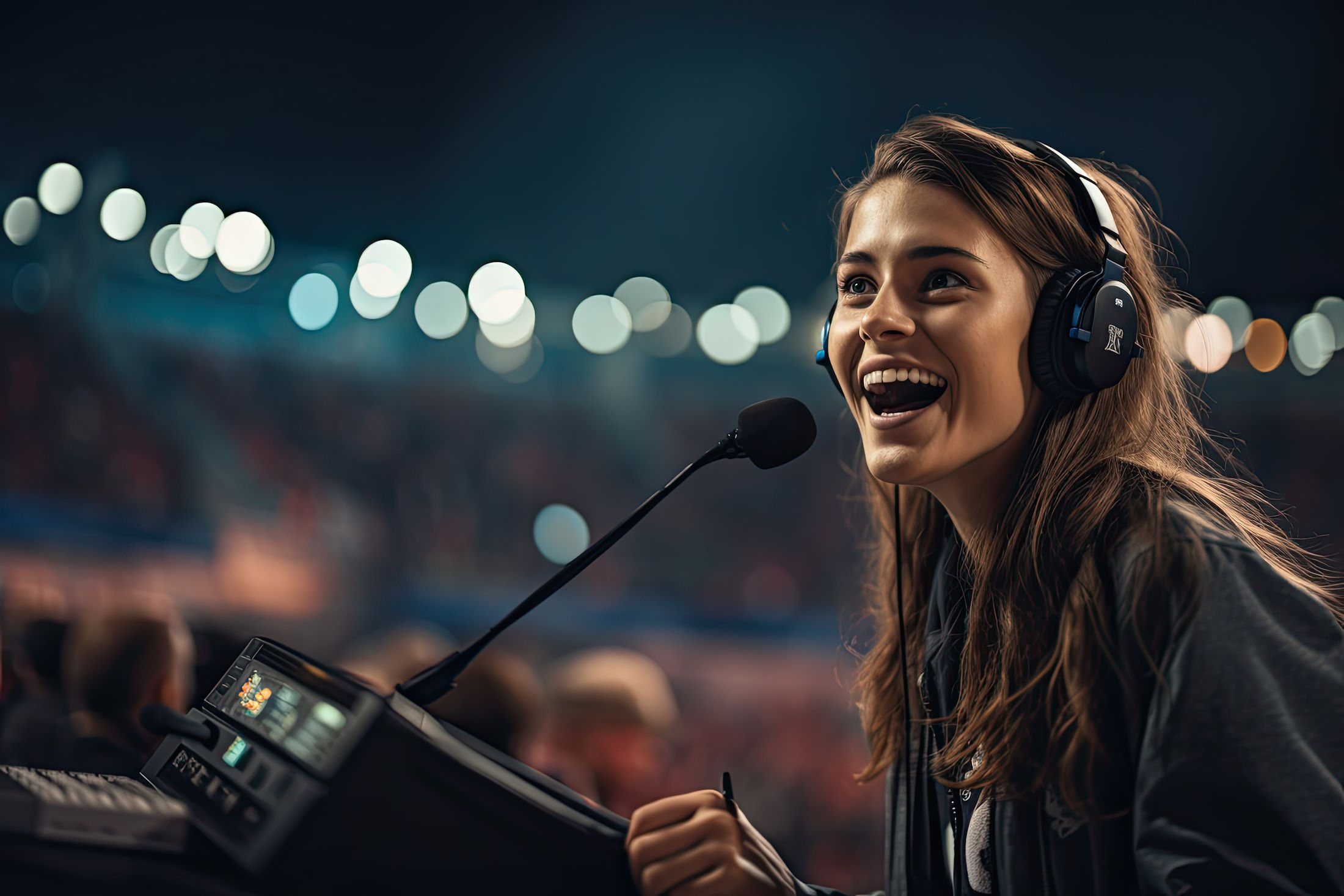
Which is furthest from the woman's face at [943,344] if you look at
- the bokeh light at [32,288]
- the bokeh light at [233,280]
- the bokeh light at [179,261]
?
the bokeh light at [32,288]

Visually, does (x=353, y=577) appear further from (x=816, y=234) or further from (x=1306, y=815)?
(x=1306, y=815)

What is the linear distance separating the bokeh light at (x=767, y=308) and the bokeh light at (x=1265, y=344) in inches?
120

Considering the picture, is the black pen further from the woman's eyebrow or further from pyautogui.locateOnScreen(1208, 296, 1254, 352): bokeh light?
pyautogui.locateOnScreen(1208, 296, 1254, 352): bokeh light

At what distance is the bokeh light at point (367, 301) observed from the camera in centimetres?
659

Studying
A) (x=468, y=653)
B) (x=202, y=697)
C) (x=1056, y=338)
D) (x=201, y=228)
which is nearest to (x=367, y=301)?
(x=201, y=228)

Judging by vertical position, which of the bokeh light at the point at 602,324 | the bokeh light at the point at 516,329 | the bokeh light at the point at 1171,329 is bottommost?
the bokeh light at the point at 1171,329

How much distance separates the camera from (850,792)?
16.2 ft

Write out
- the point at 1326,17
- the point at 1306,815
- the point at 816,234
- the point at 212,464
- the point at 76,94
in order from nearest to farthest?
the point at 1306,815 → the point at 1326,17 → the point at 76,94 → the point at 816,234 → the point at 212,464

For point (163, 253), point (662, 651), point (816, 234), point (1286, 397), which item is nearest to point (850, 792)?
point (662, 651)

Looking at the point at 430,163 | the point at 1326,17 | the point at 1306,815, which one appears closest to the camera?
the point at 1306,815

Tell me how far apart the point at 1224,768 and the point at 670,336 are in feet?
21.4

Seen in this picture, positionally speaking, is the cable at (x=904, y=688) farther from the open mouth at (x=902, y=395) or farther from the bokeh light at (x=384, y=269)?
the bokeh light at (x=384, y=269)

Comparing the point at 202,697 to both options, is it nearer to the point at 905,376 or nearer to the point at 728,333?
the point at 905,376

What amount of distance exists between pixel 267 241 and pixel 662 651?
4312mm
